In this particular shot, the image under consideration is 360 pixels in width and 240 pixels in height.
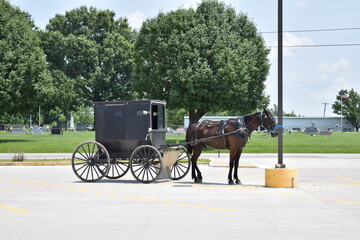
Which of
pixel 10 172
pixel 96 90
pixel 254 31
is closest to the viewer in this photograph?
pixel 10 172

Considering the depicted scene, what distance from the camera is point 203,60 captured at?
133 ft

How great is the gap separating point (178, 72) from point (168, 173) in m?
22.8

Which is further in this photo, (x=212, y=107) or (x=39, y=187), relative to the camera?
(x=212, y=107)

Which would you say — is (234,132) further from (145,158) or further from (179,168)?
(179,168)

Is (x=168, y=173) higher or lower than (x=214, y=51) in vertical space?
lower

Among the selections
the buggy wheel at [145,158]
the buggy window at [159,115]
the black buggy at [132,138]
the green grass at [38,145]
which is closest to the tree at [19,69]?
the green grass at [38,145]

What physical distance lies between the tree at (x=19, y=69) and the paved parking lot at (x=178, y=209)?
32.0 metres

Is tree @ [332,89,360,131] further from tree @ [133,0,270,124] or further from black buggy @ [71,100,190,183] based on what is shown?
black buggy @ [71,100,190,183]

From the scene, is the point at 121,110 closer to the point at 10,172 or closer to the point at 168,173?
the point at 168,173

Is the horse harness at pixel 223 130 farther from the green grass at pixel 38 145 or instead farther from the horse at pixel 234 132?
the green grass at pixel 38 145

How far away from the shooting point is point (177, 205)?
11961 mm

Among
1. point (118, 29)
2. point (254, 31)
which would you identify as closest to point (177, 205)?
point (254, 31)

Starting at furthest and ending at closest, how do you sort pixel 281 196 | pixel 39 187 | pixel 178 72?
pixel 178 72, pixel 39 187, pixel 281 196

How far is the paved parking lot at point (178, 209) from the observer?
879 centimetres
